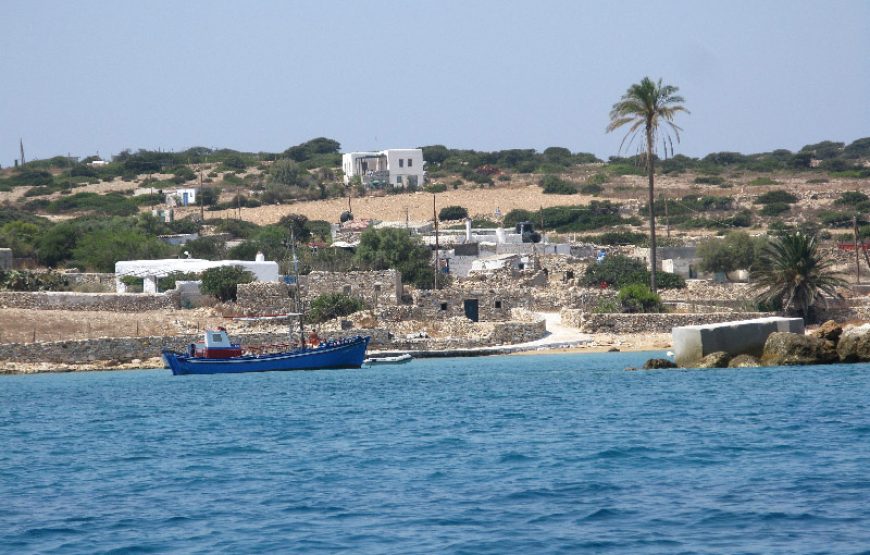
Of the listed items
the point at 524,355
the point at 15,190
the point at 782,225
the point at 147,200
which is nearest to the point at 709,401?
the point at 524,355

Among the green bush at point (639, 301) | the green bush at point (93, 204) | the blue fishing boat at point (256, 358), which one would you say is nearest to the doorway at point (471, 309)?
the green bush at point (639, 301)

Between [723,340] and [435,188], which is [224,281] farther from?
[435,188]

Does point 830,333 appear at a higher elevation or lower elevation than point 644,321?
lower

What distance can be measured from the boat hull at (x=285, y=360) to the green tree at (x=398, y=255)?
495 inches

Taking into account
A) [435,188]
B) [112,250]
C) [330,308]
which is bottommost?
[330,308]

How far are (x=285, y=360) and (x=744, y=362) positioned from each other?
17.2m

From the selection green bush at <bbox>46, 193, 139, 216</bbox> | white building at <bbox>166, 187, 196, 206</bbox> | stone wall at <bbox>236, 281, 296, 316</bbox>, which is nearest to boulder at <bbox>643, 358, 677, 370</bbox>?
stone wall at <bbox>236, 281, 296, 316</bbox>

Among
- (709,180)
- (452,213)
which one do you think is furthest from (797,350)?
(709,180)

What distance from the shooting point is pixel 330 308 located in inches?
2147

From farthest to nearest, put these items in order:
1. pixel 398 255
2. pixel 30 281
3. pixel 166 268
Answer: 1. pixel 398 255
2. pixel 166 268
3. pixel 30 281

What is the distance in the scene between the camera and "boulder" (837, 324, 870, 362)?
3900cm

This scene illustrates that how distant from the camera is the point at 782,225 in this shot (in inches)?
3324

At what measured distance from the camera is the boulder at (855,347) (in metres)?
39.0

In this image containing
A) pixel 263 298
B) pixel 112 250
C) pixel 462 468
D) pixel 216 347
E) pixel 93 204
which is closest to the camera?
pixel 462 468
